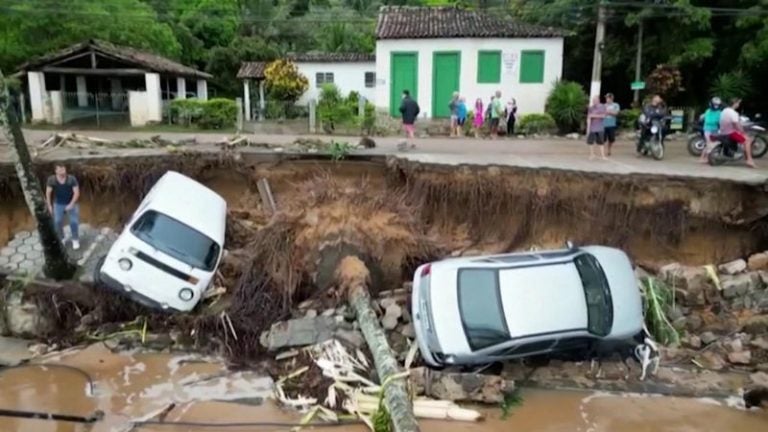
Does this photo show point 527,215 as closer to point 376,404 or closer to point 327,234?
point 327,234

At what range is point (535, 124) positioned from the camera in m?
23.2

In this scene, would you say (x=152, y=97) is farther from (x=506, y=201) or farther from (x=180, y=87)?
(x=506, y=201)

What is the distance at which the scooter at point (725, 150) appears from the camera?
14875 millimetres

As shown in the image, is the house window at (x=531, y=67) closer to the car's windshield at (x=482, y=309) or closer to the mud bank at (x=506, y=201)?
the mud bank at (x=506, y=201)

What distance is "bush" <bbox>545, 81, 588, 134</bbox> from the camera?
2381cm

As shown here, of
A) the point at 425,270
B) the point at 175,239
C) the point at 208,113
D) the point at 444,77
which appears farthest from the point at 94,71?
the point at 425,270

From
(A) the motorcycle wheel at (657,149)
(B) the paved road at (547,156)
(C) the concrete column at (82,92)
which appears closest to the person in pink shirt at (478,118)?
(B) the paved road at (547,156)

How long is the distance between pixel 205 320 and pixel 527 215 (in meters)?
7.72

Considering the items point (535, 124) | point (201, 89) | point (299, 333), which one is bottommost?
point (299, 333)

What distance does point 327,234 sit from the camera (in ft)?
42.2

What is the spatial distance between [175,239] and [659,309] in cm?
956

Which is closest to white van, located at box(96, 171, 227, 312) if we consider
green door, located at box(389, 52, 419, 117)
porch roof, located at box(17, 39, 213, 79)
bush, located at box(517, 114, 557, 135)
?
green door, located at box(389, 52, 419, 117)

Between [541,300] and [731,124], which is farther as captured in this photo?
[731,124]

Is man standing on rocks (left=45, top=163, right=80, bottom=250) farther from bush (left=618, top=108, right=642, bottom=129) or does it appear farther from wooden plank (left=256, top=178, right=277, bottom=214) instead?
bush (left=618, top=108, right=642, bottom=129)
